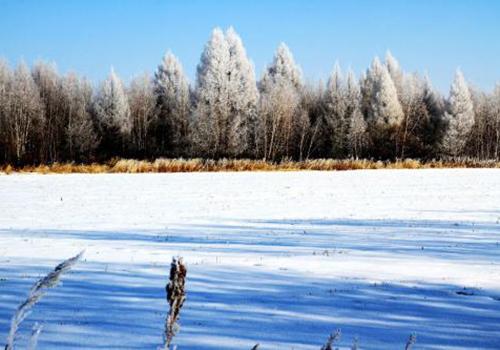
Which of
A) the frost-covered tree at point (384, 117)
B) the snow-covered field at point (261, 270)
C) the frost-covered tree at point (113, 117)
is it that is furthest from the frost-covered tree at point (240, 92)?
the snow-covered field at point (261, 270)

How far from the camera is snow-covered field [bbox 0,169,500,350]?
15.7ft

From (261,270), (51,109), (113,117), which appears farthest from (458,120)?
(261,270)

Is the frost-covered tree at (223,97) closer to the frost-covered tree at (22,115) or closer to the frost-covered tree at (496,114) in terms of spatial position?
the frost-covered tree at (22,115)

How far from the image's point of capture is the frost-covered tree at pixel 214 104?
38.7m

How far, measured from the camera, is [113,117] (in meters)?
46.5

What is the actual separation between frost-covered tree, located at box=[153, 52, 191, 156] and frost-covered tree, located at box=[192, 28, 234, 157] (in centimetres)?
543

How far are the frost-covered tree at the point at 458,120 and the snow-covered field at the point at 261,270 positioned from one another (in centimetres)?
3262

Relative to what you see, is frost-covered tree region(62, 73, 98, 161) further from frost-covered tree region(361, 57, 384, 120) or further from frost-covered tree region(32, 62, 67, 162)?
frost-covered tree region(361, 57, 384, 120)

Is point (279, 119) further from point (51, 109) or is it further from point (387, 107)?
point (51, 109)

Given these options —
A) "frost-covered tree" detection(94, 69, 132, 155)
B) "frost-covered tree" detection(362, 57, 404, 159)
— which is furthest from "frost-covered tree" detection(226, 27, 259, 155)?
"frost-covered tree" detection(362, 57, 404, 159)

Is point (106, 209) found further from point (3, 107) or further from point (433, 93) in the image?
point (433, 93)

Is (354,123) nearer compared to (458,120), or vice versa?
(354,123)

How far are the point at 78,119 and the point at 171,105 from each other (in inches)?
323

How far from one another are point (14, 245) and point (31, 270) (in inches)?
101
